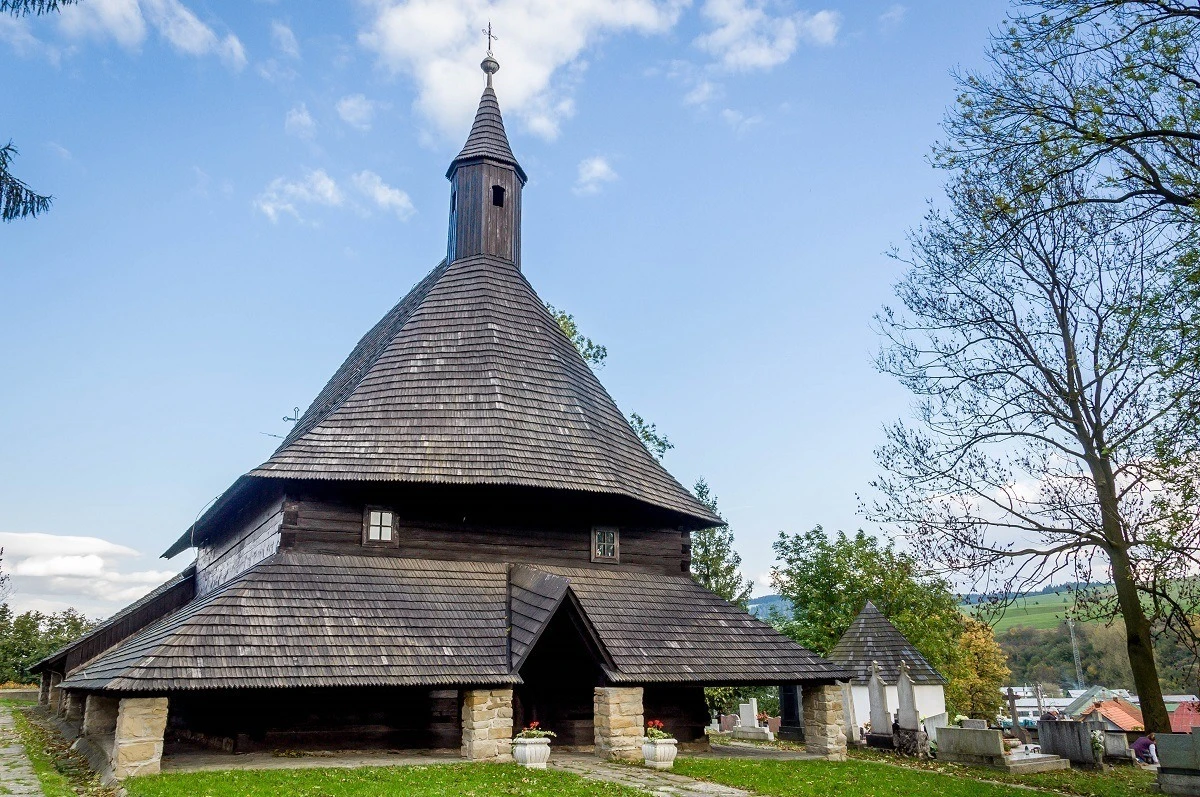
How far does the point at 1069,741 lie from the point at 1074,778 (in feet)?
6.85

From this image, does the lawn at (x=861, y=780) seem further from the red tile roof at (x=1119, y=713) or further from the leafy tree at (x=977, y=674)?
the red tile roof at (x=1119, y=713)

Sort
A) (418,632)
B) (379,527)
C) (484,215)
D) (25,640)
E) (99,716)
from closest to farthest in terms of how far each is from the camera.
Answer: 1. (418,632)
2. (379,527)
3. (99,716)
4. (484,215)
5. (25,640)

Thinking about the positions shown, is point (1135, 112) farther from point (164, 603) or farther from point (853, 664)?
point (164, 603)

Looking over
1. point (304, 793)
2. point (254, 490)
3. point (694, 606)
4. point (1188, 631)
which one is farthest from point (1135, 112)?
point (254, 490)

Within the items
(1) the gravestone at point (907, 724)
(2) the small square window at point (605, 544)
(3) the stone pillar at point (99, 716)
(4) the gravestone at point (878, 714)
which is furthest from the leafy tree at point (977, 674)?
(3) the stone pillar at point (99, 716)

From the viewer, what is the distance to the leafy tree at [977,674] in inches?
1565

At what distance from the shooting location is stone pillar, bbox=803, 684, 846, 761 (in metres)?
13.5

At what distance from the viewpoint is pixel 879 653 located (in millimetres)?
20328

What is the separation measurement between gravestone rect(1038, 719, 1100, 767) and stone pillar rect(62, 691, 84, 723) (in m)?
19.6

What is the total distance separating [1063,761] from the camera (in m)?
14.9

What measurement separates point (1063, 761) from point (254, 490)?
15.2 metres

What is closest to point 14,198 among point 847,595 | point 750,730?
point 750,730

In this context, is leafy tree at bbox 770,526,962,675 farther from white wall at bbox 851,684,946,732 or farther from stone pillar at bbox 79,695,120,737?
stone pillar at bbox 79,695,120,737

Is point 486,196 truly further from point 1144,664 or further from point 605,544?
point 1144,664
